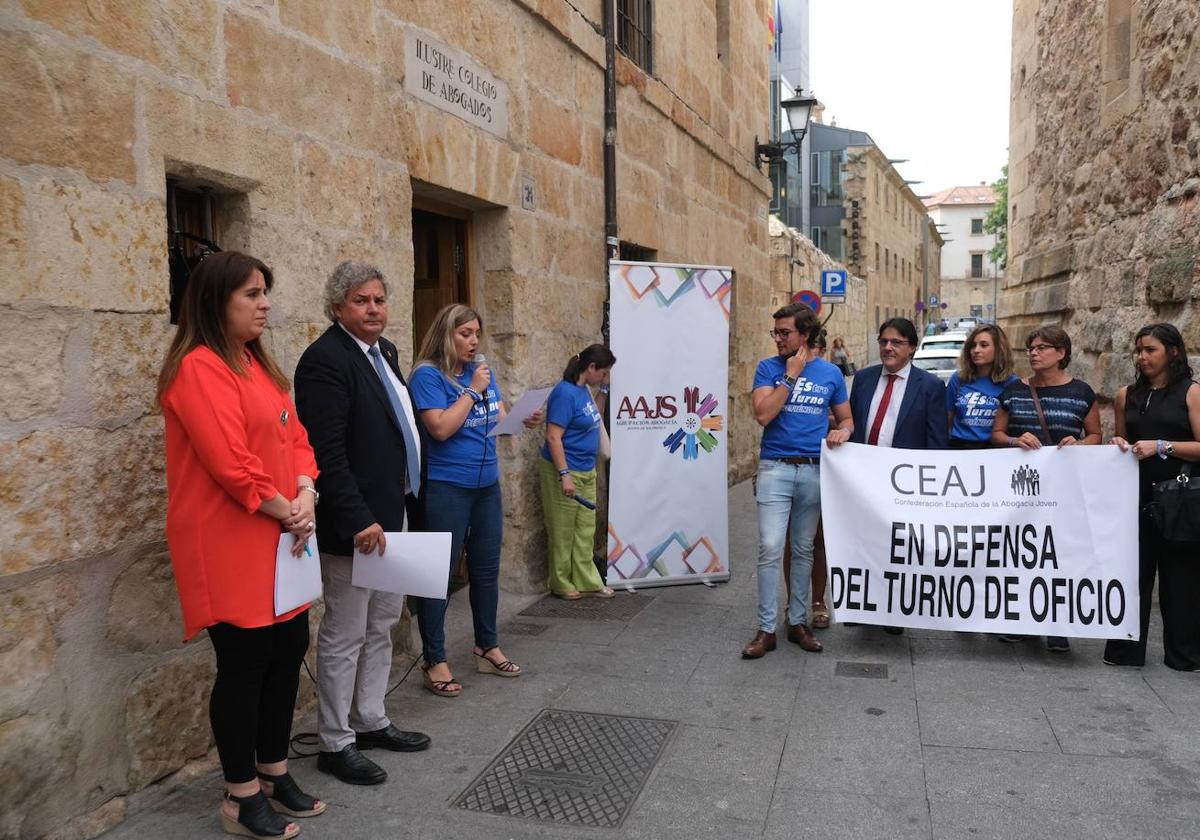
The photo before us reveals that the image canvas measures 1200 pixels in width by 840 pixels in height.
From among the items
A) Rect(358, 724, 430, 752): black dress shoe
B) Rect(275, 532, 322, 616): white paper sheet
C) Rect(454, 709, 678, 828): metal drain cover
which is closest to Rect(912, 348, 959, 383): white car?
Rect(454, 709, 678, 828): metal drain cover

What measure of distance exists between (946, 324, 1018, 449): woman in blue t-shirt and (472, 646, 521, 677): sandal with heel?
2.69 m

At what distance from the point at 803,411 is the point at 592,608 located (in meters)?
1.93

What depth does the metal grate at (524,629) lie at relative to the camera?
557cm

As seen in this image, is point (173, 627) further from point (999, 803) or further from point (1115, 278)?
point (1115, 278)

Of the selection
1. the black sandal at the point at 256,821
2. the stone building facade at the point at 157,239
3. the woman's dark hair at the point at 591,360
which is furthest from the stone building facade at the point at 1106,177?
the black sandal at the point at 256,821

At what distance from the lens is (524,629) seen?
18.6 feet

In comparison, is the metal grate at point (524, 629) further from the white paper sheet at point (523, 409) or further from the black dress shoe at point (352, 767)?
the black dress shoe at point (352, 767)

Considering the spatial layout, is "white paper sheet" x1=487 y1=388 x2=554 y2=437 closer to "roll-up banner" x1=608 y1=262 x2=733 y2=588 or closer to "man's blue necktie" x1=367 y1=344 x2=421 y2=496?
"man's blue necktie" x1=367 y1=344 x2=421 y2=496

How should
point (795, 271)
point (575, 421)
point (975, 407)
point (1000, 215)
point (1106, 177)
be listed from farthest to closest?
point (1000, 215), point (795, 271), point (1106, 177), point (575, 421), point (975, 407)

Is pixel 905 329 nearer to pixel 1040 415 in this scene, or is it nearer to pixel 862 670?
pixel 1040 415

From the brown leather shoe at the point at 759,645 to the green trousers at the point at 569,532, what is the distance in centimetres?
158

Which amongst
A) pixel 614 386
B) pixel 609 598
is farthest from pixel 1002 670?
pixel 614 386

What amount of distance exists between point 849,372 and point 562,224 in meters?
24.2

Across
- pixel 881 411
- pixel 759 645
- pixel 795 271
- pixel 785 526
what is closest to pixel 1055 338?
pixel 881 411
